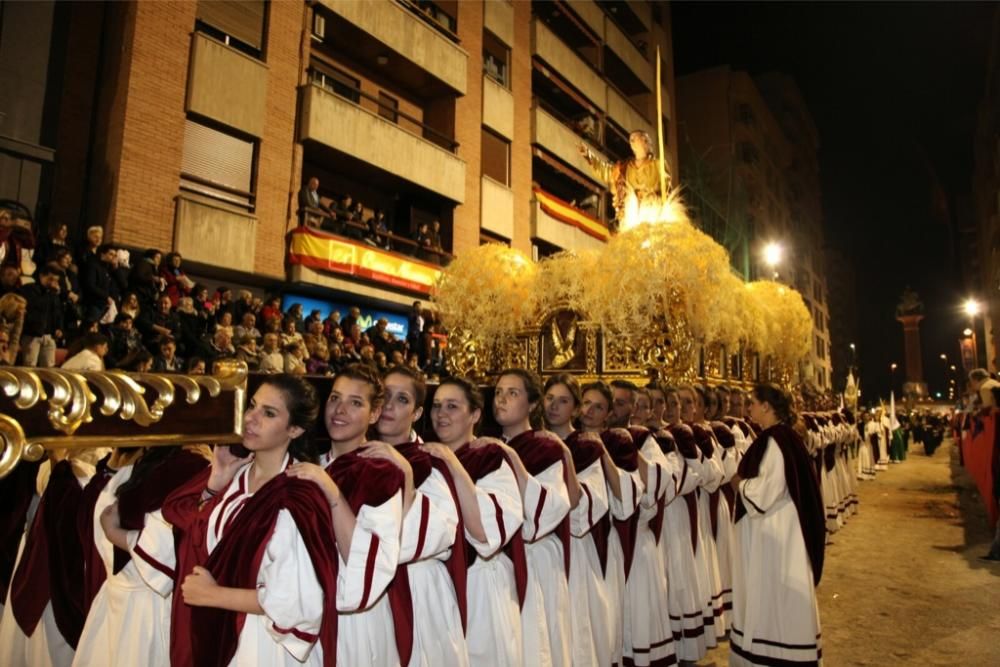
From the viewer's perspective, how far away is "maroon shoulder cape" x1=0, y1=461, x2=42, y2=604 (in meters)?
2.92

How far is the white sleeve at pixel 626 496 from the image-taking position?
3.90 metres

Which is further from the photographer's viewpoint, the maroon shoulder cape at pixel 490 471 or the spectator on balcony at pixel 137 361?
the spectator on balcony at pixel 137 361

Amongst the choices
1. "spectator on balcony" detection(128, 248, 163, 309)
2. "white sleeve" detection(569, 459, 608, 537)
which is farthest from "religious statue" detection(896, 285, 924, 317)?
"white sleeve" detection(569, 459, 608, 537)

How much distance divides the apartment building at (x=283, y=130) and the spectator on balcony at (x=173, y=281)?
162 cm

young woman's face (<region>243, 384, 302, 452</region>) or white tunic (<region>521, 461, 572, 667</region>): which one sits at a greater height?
young woman's face (<region>243, 384, 302, 452</region>)

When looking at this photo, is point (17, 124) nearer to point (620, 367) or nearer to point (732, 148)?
point (620, 367)

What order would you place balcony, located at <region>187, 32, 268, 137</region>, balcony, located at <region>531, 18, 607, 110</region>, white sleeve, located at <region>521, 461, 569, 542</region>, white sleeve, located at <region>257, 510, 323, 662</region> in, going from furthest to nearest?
balcony, located at <region>531, 18, 607, 110</region> → balcony, located at <region>187, 32, 268, 137</region> → white sleeve, located at <region>521, 461, 569, 542</region> → white sleeve, located at <region>257, 510, 323, 662</region>

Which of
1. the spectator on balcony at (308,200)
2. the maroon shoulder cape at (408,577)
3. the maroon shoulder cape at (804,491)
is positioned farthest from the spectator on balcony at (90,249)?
the maroon shoulder cape at (804,491)

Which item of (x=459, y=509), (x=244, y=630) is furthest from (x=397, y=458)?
(x=244, y=630)

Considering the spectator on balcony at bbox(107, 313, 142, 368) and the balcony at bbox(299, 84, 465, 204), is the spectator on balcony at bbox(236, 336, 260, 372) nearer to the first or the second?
the spectator on balcony at bbox(107, 313, 142, 368)

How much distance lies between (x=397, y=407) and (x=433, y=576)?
733 mm

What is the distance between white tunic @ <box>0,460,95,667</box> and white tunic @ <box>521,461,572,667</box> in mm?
2045

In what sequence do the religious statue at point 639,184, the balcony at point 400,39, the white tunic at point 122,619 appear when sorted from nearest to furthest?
the white tunic at point 122,619, the religious statue at point 639,184, the balcony at point 400,39

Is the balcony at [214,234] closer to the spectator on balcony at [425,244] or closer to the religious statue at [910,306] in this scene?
the spectator on balcony at [425,244]
